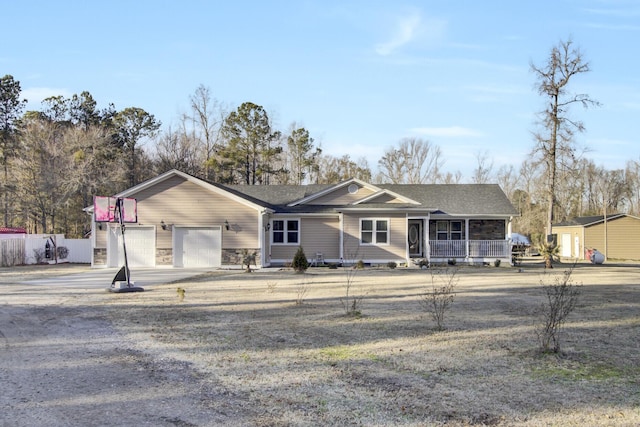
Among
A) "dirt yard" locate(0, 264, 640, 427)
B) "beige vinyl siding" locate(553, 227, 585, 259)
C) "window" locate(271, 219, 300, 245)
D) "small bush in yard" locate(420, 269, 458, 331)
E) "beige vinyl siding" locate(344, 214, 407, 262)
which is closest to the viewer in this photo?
"dirt yard" locate(0, 264, 640, 427)

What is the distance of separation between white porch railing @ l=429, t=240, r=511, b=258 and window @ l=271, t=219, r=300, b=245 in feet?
21.7

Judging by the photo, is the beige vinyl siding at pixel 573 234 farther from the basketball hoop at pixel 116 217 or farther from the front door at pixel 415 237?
the basketball hoop at pixel 116 217

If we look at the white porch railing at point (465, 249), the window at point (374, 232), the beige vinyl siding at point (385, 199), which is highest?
the beige vinyl siding at point (385, 199)

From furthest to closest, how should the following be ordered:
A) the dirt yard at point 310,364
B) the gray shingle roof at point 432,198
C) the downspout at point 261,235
A: the gray shingle roof at point 432,198, the downspout at point 261,235, the dirt yard at point 310,364

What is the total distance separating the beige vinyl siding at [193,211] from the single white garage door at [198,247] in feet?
0.95

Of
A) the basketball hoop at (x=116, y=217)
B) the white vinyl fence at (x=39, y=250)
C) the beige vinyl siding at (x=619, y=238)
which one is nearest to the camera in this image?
the basketball hoop at (x=116, y=217)

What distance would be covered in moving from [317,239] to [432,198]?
7121 mm

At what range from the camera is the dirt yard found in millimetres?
5031

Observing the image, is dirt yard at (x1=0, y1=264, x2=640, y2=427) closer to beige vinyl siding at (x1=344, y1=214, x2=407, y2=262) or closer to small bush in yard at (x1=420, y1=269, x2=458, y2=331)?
small bush in yard at (x1=420, y1=269, x2=458, y2=331)

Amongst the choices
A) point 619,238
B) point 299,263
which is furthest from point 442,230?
point 619,238

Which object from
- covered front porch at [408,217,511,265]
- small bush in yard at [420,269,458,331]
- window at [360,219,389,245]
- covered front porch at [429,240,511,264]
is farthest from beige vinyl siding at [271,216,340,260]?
small bush in yard at [420,269,458,331]

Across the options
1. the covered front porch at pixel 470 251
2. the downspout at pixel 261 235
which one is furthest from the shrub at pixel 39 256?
the covered front porch at pixel 470 251

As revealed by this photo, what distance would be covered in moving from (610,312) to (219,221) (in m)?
16.4

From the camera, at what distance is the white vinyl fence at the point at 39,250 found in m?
25.7
